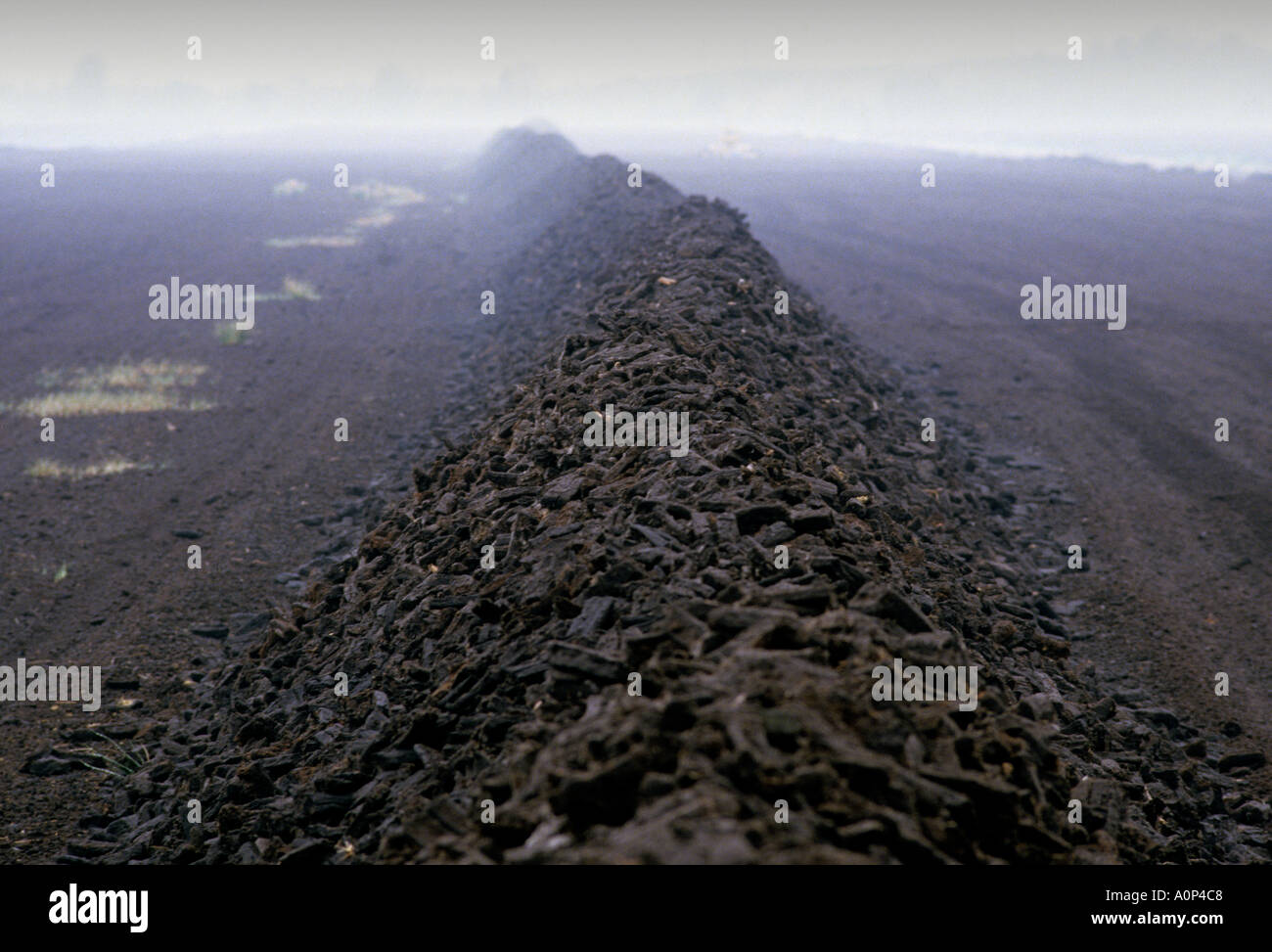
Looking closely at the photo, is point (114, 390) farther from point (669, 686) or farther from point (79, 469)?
point (669, 686)

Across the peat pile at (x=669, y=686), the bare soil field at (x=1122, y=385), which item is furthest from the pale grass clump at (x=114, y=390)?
the bare soil field at (x=1122, y=385)

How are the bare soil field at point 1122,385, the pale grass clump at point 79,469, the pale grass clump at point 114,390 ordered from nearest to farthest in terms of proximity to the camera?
the bare soil field at point 1122,385, the pale grass clump at point 79,469, the pale grass clump at point 114,390

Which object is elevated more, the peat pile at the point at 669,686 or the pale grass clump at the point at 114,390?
the pale grass clump at the point at 114,390

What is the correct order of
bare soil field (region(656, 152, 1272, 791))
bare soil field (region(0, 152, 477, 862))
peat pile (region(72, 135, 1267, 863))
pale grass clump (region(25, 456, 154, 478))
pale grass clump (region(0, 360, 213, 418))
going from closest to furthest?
peat pile (region(72, 135, 1267, 863))
bare soil field (region(0, 152, 477, 862))
bare soil field (region(656, 152, 1272, 791))
pale grass clump (region(25, 456, 154, 478))
pale grass clump (region(0, 360, 213, 418))

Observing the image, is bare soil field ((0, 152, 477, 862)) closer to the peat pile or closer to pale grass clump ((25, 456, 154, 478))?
pale grass clump ((25, 456, 154, 478))

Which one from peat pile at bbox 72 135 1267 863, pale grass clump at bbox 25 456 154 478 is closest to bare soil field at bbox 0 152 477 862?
pale grass clump at bbox 25 456 154 478

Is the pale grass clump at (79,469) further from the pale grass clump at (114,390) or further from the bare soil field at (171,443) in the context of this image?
the pale grass clump at (114,390)

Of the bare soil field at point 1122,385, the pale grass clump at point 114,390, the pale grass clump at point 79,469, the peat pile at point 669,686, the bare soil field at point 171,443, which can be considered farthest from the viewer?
the pale grass clump at point 114,390

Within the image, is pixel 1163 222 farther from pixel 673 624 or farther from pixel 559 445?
pixel 673 624
